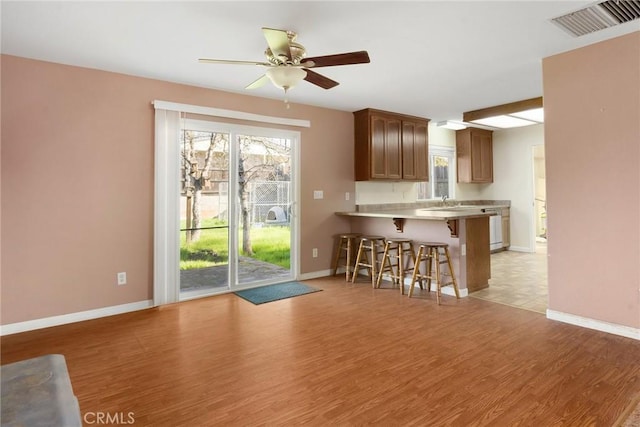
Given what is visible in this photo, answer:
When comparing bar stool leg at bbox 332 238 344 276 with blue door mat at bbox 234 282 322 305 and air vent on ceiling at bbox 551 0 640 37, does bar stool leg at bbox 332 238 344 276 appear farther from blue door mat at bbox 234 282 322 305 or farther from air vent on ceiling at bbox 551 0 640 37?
air vent on ceiling at bbox 551 0 640 37

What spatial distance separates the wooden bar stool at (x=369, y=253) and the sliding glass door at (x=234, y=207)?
894mm

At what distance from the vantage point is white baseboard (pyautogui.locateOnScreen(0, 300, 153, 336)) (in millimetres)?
3023

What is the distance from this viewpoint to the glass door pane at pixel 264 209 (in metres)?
4.37

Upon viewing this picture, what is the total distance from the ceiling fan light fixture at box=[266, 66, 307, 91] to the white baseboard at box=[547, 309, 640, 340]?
3.06 metres

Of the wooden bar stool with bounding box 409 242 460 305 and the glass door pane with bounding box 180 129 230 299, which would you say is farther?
the glass door pane with bounding box 180 129 230 299

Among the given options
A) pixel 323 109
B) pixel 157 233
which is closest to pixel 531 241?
pixel 323 109

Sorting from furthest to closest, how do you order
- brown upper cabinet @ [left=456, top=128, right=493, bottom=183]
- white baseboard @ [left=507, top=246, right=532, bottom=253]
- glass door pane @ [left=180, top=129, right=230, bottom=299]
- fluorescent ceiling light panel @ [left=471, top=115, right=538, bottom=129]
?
brown upper cabinet @ [left=456, top=128, right=493, bottom=183] → white baseboard @ [left=507, top=246, right=532, bottom=253] → fluorescent ceiling light panel @ [left=471, top=115, right=538, bottom=129] → glass door pane @ [left=180, top=129, right=230, bottom=299]

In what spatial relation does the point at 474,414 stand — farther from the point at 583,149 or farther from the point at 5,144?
the point at 5,144

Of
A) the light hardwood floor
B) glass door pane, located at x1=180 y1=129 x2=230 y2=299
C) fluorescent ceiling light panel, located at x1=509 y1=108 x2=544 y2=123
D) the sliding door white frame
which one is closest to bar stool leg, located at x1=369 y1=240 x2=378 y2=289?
the light hardwood floor

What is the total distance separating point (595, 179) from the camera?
293 centimetres

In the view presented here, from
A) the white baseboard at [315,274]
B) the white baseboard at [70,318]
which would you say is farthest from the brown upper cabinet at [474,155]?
the white baseboard at [70,318]

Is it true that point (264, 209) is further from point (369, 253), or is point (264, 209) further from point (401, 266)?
point (401, 266)

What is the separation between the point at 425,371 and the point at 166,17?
2.99 m

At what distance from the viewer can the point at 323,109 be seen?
197 inches
